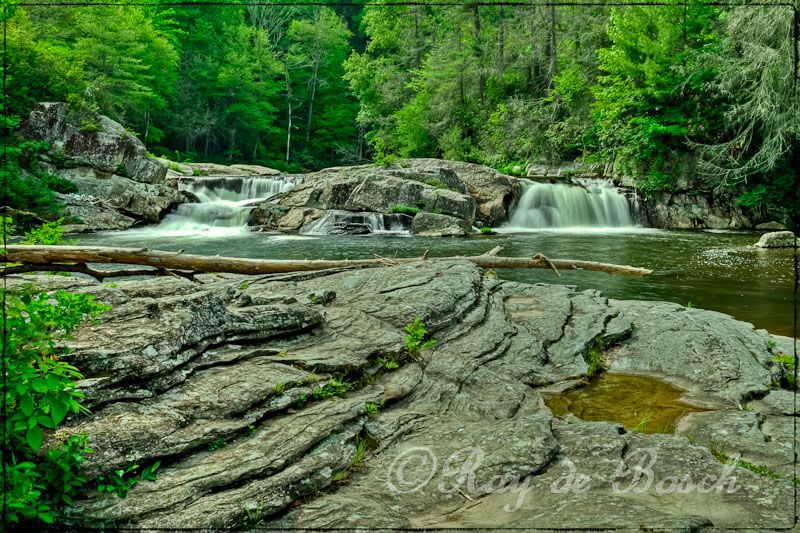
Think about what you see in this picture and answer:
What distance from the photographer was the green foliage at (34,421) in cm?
260

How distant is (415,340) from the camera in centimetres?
572

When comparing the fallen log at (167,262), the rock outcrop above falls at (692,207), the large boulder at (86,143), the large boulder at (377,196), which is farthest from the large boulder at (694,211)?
the large boulder at (86,143)

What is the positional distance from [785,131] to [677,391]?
20803 mm

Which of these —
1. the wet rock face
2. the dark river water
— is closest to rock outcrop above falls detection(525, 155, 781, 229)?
the dark river water

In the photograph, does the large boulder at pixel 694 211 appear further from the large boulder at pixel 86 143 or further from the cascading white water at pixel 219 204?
the large boulder at pixel 86 143

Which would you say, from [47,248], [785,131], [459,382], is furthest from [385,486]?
[785,131]

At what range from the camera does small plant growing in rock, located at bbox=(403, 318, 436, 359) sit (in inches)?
221

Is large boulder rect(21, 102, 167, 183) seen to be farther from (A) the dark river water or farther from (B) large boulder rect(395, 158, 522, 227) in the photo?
(B) large boulder rect(395, 158, 522, 227)

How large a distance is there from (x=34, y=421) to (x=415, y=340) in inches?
144

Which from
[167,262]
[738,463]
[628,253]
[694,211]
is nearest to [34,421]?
[738,463]

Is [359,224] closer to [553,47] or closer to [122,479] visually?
[122,479]

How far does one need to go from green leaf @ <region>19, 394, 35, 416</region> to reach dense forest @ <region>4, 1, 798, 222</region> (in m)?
23.6

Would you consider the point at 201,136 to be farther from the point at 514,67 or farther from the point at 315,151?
the point at 514,67

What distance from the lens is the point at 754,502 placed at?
3129 millimetres
